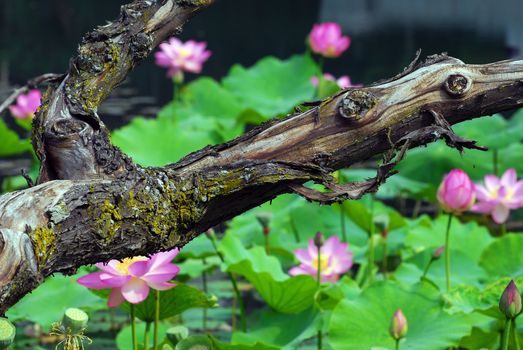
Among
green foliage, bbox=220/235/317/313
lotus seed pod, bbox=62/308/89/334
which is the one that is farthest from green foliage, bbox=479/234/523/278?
lotus seed pod, bbox=62/308/89/334

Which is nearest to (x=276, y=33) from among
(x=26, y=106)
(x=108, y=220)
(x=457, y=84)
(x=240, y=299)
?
(x=26, y=106)

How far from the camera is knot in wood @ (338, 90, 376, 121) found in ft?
3.93

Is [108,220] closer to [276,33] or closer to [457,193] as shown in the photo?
[457,193]

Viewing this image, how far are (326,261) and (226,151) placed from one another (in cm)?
76

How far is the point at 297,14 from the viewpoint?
7652mm

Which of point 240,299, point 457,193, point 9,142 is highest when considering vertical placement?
point 9,142

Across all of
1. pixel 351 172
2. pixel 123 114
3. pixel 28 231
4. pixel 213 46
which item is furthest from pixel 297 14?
pixel 28 231

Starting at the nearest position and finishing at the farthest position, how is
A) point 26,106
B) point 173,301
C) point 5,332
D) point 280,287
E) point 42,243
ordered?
point 42,243, point 5,332, point 173,301, point 280,287, point 26,106

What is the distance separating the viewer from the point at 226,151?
3.96 feet

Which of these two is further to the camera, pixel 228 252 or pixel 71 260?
pixel 228 252

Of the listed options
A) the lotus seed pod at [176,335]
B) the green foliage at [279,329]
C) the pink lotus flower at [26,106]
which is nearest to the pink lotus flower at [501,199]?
the green foliage at [279,329]

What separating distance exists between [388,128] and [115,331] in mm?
1137

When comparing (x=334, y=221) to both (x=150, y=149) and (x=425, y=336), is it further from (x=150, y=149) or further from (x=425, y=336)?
(x=425, y=336)

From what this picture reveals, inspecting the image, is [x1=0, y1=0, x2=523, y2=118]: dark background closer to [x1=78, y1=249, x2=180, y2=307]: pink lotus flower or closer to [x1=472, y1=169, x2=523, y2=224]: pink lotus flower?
[x1=472, y1=169, x2=523, y2=224]: pink lotus flower
